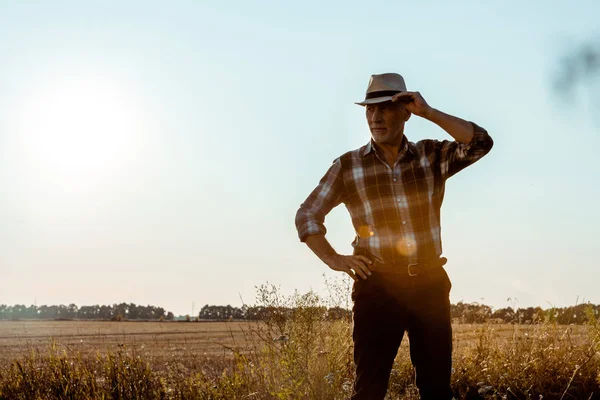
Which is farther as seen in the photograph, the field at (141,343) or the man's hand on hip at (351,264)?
the field at (141,343)

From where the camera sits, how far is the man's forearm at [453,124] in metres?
3.86

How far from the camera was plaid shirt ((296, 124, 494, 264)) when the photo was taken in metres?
4.02

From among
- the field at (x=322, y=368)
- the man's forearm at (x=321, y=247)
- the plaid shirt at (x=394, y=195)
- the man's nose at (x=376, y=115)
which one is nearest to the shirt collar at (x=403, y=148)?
the plaid shirt at (x=394, y=195)

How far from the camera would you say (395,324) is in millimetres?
3895

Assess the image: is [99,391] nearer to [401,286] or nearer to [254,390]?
[254,390]

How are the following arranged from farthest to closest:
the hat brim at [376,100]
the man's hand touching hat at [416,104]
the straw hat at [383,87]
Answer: the straw hat at [383,87] < the hat brim at [376,100] < the man's hand touching hat at [416,104]

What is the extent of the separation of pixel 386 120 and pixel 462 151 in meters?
0.50

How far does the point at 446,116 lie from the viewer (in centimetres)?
386

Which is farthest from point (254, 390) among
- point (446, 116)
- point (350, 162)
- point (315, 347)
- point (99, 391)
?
point (446, 116)

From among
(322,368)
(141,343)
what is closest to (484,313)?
(322,368)

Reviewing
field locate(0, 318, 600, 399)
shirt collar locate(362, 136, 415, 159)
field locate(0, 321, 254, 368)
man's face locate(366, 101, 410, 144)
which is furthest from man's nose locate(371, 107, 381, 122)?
field locate(0, 321, 254, 368)

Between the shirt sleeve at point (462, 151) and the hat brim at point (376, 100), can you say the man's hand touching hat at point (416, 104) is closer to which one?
the hat brim at point (376, 100)

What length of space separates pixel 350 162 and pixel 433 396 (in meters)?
1.52

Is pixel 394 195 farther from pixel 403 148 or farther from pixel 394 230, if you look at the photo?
pixel 403 148
